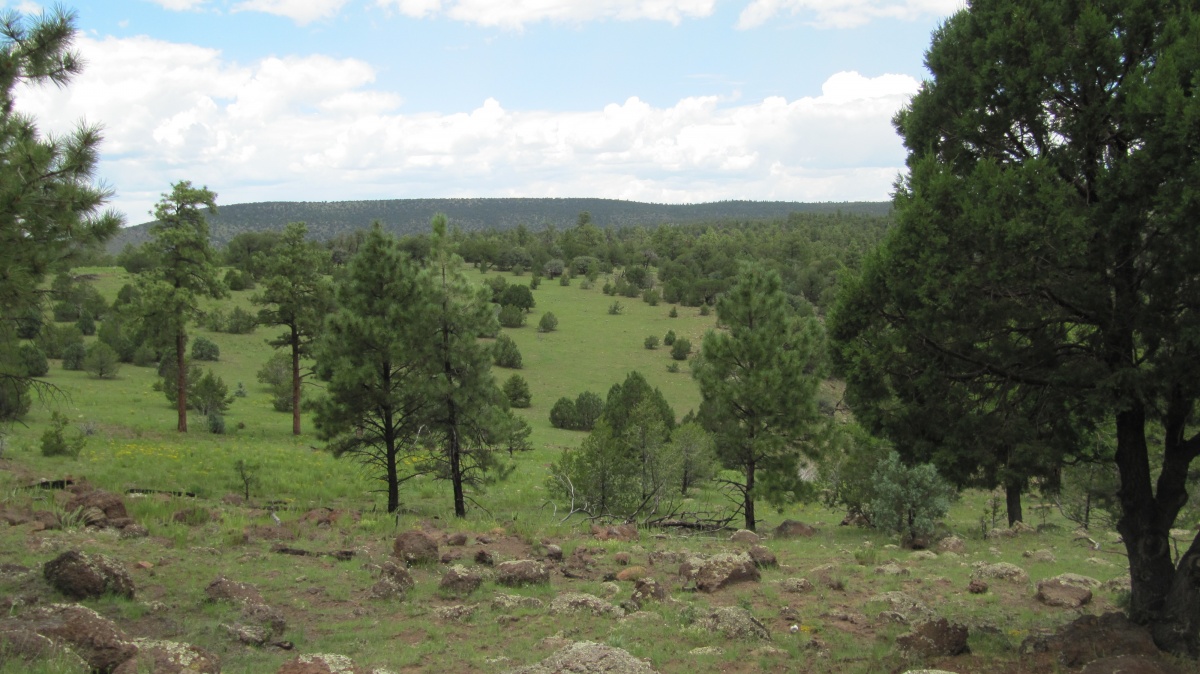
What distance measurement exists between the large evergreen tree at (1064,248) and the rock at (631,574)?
5.02 meters

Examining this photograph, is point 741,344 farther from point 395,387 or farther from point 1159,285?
point 1159,285

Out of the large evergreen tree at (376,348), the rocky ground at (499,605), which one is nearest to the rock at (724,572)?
the rocky ground at (499,605)

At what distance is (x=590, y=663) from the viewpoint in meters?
6.85

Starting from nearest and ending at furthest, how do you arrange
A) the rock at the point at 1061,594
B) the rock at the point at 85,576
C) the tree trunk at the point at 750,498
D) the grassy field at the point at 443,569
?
the grassy field at the point at 443,569, the rock at the point at 85,576, the rock at the point at 1061,594, the tree trunk at the point at 750,498

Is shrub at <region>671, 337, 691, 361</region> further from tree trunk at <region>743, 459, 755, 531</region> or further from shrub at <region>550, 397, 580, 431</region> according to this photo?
tree trunk at <region>743, 459, 755, 531</region>

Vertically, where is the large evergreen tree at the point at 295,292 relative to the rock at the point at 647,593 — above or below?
above

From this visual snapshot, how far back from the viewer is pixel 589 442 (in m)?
20.4

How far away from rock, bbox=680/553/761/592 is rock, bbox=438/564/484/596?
3180 mm

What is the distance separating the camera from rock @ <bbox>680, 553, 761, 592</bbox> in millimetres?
10852

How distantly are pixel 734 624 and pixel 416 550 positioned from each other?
5.52 metres

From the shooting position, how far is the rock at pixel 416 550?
1188 cm

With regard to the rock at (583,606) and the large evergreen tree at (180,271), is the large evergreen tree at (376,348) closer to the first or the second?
the rock at (583,606)

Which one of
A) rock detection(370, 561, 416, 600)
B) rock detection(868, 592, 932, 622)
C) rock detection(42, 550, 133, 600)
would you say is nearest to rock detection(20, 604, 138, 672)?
rock detection(42, 550, 133, 600)

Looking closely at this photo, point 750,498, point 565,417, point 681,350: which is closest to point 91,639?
point 750,498
